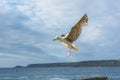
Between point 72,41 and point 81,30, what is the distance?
0.65 metres

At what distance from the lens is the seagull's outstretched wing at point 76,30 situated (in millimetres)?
15391

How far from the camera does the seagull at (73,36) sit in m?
15.4

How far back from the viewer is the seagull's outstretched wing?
1539 centimetres

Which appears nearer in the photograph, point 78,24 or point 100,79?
point 78,24

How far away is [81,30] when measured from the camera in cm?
1566

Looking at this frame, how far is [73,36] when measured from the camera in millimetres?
15969

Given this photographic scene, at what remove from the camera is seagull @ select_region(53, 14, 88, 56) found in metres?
15.4

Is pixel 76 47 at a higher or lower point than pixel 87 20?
lower

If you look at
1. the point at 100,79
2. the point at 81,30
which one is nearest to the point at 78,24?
the point at 81,30

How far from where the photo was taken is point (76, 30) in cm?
1584

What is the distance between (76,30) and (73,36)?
0.29 metres

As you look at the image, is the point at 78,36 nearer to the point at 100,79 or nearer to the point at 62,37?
the point at 62,37

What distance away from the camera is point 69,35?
16094 mm

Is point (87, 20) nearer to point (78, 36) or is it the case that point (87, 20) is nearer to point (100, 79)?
point (78, 36)
